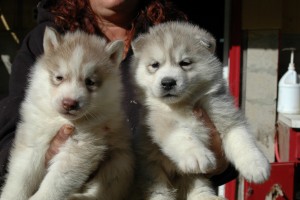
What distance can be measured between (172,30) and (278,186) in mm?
2440

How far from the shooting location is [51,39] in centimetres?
255

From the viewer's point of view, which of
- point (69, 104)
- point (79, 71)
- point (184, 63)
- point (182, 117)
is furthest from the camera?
point (184, 63)

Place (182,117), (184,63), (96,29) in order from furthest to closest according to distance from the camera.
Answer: (96,29), (184,63), (182,117)

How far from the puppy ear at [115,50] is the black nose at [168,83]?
303 millimetres

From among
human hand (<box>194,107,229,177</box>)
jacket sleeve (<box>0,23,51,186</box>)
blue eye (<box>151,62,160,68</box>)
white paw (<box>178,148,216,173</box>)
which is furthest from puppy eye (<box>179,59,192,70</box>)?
jacket sleeve (<box>0,23,51,186</box>)

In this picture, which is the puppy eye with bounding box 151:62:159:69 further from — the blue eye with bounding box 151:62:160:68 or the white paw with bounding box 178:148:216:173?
the white paw with bounding box 178:148:216:173

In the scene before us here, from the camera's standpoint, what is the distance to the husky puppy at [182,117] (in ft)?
8.11

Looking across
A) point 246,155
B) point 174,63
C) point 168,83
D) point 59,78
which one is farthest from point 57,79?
point 246,155

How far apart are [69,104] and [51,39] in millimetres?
492

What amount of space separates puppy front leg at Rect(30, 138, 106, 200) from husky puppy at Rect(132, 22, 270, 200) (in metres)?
0.35

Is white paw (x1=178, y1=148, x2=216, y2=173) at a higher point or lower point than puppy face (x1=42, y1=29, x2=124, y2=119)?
lower

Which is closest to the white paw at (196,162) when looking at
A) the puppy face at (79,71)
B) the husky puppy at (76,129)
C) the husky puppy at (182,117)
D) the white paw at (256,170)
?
the husky puppy at (182,117)

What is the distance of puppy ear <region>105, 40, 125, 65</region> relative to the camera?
262 cm

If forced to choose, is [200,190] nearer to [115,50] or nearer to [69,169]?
[69,169]
